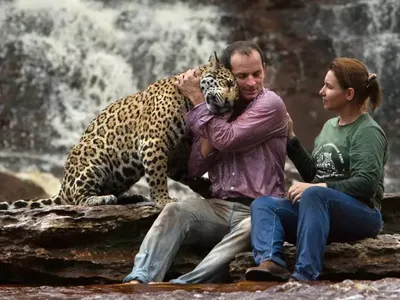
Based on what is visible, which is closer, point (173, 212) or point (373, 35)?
point (173, 212)

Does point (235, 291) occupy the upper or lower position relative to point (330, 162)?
lower

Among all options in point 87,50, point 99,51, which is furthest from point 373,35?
point 87,50

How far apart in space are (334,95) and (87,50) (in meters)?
7.66

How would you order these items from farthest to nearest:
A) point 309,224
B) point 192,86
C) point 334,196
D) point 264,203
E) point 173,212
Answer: point 192,86 < point 173,212 < point 264,203 < point 334,196 < point 309,224

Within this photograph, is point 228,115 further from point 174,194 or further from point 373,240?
point 174,194

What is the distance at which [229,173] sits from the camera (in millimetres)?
5449

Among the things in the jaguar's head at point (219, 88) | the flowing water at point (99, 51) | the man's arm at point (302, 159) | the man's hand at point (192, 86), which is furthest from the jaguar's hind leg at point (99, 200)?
the flowing water at point (99, 51)

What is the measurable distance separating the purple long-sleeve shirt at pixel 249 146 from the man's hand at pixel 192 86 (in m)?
0.11

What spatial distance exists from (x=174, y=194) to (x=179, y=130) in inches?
199

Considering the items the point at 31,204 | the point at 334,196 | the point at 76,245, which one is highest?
the point at 334,196

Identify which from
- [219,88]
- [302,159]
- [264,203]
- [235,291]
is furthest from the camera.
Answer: [302,159]

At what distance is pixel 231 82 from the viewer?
547cm

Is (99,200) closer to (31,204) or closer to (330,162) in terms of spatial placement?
(31,204)

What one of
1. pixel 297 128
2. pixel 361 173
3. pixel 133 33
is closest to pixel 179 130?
pixel 361 173
